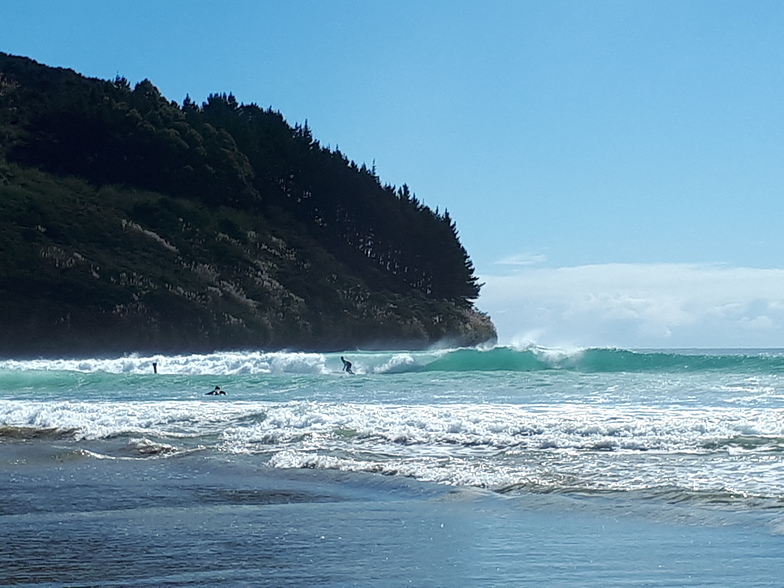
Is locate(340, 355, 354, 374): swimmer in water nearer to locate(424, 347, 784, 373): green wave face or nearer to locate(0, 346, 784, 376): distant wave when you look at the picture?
locate(0, 346, 784, 376): distant wave

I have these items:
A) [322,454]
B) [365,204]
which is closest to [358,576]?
[322,454]

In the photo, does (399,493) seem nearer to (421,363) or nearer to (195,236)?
(421,363)

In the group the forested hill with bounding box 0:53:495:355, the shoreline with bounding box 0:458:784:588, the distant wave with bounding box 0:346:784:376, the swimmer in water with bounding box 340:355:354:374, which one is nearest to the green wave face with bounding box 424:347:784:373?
the distant wave with bounding box 0:346:784:376

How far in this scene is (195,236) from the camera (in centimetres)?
5884

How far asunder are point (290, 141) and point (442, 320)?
21.3 m

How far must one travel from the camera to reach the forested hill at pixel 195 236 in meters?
47.7

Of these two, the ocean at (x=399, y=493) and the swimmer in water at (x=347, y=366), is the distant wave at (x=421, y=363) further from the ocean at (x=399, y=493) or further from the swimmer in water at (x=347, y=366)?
the ocean at (x=399, y=493)

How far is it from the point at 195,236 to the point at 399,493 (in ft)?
174

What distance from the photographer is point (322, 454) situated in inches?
390

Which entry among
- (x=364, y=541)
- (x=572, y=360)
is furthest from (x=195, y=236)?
(x=364, y=541)

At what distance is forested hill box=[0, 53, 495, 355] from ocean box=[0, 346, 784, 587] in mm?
32058

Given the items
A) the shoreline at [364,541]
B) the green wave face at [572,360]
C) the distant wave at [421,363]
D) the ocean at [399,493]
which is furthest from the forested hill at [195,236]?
the shoreline at [364,541]

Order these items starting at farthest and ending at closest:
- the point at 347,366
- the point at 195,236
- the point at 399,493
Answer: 1. the point at 195,236
2. the point at 347,366
3. the point at 399,493

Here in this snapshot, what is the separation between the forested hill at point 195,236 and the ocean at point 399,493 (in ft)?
105
